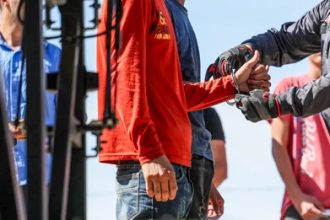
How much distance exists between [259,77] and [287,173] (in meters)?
2.07

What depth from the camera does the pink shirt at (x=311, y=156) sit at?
6539mm

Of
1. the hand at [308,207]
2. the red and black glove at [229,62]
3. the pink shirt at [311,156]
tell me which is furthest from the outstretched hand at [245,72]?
the hand at [308,207]

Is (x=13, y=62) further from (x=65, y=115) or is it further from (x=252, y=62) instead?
(x=65, y=115)

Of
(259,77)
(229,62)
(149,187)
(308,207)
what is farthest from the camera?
(308,207)

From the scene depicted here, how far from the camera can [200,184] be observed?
4.54m

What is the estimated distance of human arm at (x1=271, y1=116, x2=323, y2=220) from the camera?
645 cm

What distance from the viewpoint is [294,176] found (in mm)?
6719

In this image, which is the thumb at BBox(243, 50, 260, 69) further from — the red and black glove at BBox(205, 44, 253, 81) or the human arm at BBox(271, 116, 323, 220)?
the human arm at BBox(271, 116, 323, 220)

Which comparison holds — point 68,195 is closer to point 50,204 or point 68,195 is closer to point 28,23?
point 50,204

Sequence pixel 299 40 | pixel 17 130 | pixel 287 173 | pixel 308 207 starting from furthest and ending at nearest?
1. pixel 287 173
2. pixel 308 207
3. pixel 299 40
4. pixel 17 130

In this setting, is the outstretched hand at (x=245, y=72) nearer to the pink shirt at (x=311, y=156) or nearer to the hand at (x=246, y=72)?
the hand at (x=246, y=72)

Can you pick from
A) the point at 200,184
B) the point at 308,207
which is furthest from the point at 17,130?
the point at 308,207

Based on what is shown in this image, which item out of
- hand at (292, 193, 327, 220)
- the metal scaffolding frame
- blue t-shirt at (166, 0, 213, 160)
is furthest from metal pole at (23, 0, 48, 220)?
hand at (292, 193, 327, 220)

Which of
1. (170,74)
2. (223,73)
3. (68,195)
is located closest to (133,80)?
(170,74)
